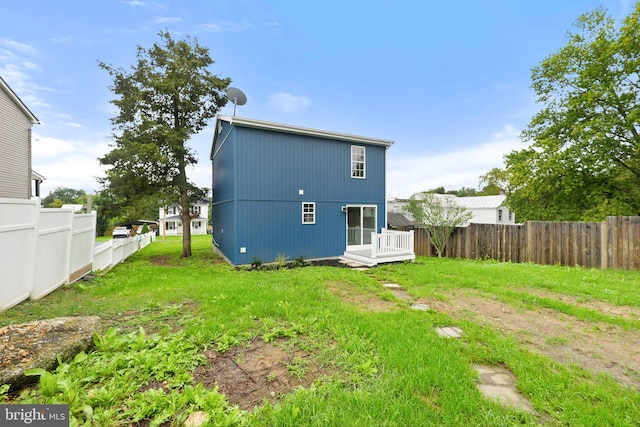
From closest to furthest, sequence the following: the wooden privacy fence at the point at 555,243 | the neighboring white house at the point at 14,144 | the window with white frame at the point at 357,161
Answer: the wooden privacy fence at the point at 555,243 → the neighboring white house at the point at 14,144 → the window with white frame at the point at 357,161

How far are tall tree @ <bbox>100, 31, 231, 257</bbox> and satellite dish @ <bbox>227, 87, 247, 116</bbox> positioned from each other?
110cm

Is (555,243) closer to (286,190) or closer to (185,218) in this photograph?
(286,190)

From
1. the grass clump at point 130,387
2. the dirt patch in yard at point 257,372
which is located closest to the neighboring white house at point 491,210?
the dirt patch in yard at point 257,372

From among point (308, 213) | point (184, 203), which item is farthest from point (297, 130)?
point (184, 203)

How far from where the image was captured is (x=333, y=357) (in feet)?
8.46

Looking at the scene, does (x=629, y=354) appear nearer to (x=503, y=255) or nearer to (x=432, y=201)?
(x=503, y=255)

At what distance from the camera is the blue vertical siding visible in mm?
9227

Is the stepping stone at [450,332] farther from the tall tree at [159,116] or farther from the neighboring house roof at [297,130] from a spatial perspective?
the tall tree at [159,116]

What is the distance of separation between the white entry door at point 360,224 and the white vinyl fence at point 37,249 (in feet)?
28.1

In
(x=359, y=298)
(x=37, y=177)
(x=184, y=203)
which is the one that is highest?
(x=37, y=177)

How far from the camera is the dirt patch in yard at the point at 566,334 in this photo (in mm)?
2619

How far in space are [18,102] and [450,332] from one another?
18077 mm

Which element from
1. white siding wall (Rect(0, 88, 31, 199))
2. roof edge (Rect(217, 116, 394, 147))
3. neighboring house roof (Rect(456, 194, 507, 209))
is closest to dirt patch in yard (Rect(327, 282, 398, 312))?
roof edge (Rect(217, 116, 394, 147))

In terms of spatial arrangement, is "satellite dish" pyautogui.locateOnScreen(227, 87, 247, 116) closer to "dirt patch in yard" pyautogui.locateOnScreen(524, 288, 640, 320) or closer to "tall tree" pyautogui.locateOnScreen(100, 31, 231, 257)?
"tall tree" pyautogui.locateOnScreen(100, 31, 231, 257)
